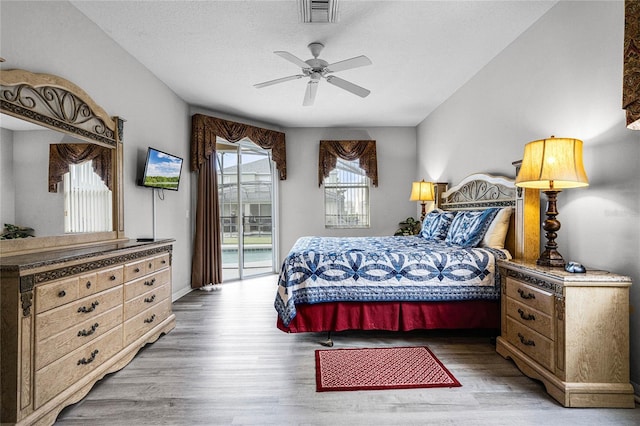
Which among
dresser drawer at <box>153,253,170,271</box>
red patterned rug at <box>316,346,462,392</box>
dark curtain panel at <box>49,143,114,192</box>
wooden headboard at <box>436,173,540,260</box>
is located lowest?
red patterned rug at <box>316,346,462,392</box>

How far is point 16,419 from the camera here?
1.54 metres

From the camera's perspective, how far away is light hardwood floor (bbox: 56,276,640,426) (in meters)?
1.80

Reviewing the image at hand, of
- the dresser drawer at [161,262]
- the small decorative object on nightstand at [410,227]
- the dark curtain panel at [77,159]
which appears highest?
the dark curtain panel at [77,159]

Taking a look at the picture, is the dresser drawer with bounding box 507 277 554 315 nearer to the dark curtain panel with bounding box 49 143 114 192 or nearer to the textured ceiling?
the textured ceiling

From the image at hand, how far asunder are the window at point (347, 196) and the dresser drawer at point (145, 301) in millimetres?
3573

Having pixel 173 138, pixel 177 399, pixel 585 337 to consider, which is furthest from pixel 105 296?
pixel 585 337

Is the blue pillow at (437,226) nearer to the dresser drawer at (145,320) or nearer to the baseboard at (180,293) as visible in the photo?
the dresser drawer at (145,320)

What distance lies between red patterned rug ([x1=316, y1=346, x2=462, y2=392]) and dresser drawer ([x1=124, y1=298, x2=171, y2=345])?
144 cm

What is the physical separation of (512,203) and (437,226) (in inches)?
40.7

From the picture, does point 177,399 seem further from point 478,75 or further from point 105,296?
point 478,75

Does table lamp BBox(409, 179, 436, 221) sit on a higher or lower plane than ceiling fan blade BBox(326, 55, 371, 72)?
lower

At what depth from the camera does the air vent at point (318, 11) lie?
2.33 metres

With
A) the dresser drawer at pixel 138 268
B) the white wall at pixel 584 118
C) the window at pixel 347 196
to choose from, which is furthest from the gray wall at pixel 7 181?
the window at pixel 347 196

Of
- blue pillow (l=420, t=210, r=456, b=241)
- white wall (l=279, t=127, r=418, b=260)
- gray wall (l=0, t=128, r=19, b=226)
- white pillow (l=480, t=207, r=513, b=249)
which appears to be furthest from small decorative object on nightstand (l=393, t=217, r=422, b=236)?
gray wall (l=0, t=128, r=19, b=226)
